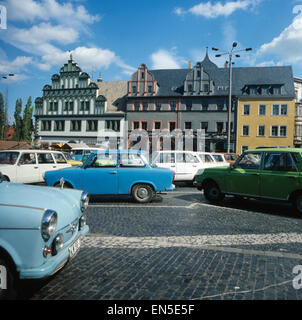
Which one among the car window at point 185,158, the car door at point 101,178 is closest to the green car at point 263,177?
the car door at point 101,178

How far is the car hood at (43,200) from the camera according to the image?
10.3 ft

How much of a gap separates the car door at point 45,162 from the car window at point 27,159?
0.71 ft

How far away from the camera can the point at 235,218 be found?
25.4 feet

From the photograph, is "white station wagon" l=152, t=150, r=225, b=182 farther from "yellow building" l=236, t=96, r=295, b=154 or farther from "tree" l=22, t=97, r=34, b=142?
"tree" l=22, t=97, r=34, b=142

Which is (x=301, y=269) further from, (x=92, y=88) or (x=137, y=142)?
(x=92, y=88)

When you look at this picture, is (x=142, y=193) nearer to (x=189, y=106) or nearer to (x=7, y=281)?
(x=7, y=281)

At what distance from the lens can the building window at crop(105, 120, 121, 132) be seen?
52125mm

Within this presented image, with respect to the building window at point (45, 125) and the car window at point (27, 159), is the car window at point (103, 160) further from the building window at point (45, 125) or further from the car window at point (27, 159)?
the building window at point (45, 125)

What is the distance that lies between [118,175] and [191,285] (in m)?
5.82

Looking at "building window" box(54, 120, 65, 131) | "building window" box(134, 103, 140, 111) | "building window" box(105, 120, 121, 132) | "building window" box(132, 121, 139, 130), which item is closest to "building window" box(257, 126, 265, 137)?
"building window" box(132, 121, 139, 130)

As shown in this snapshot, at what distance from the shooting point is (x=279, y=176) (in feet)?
26.7

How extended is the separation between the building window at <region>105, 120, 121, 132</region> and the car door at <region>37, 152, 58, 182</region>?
127 ft

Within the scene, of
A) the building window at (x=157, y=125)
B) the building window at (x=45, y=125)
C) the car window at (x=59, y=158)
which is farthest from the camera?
the building window at (x=45, y=125)
